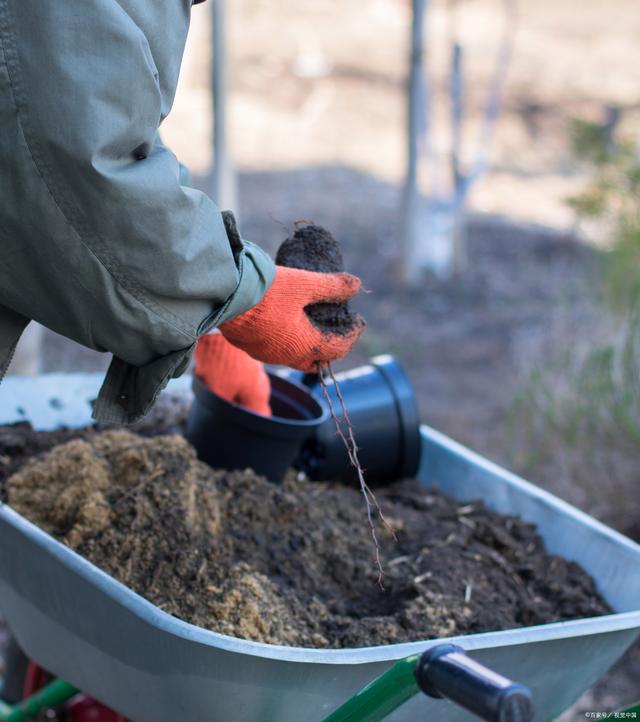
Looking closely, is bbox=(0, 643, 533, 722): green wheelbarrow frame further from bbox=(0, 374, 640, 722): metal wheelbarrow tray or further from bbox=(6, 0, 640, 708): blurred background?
bbox=(6, 0, 640, 708): blurred background

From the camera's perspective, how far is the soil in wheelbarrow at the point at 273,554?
1.65m

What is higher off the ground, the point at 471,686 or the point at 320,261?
the point at 320,261

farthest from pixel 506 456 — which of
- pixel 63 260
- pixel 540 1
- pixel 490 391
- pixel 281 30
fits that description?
pixel 540 1

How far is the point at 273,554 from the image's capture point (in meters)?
1.81

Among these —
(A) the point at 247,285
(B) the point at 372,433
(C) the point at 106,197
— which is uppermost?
(C) the point at 106,197

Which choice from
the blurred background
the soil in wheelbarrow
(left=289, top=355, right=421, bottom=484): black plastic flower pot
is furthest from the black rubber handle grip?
the blurred background

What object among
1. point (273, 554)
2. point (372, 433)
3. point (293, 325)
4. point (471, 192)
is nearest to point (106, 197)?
point (293, 325)

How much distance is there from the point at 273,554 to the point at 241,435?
319mm

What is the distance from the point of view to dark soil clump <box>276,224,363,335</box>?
168 centimetres

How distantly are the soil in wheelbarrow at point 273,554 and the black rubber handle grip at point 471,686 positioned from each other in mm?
533

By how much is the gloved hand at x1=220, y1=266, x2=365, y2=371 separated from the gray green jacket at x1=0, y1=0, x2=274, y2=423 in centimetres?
13

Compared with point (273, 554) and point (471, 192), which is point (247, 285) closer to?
point (273, 554)

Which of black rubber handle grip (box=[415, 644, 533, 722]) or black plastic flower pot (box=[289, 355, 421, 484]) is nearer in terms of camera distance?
black rubber handle grip (box=[415, 644, 533, 722])

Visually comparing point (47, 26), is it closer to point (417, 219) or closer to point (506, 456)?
point (506, 456)
